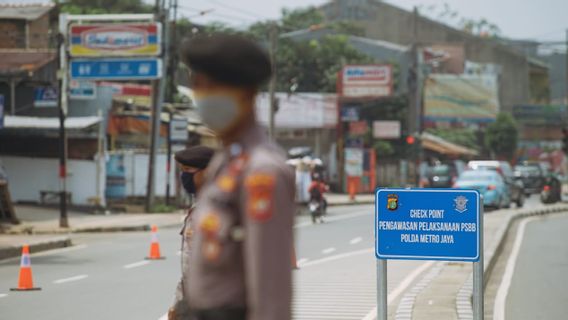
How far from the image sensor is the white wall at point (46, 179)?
38.9 meters

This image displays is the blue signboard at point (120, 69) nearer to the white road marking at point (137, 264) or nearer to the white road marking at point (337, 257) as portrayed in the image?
the white road marking at point (337, 257)

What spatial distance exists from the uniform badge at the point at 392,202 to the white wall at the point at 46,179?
29.6m

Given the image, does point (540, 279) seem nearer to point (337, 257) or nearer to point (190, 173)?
point (337, 257)

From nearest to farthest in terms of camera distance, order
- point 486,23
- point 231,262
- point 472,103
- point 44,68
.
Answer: point 231,262
point 44,68
point 472,103
point 486,23

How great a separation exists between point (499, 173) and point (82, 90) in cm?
1491

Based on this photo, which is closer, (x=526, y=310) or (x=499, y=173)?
(x=526, y=310)

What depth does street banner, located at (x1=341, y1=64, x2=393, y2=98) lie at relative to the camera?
62562 mm

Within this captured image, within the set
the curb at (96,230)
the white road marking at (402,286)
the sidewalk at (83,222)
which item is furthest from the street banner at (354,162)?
the white road marking at (402,286)

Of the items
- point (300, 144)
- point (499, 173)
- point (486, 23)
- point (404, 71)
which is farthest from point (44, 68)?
point (486, 23)

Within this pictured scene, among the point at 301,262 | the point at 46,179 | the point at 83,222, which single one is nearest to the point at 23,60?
the point at 46,179

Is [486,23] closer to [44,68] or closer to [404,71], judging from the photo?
[404,71]

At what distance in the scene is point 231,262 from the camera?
4.00 meters

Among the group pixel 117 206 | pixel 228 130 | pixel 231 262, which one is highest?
pixel 228 130

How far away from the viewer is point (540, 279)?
1842 cm
